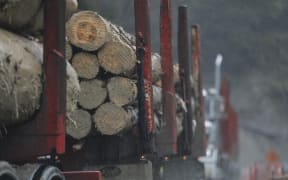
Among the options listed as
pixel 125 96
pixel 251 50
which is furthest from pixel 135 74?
pixel 251 50

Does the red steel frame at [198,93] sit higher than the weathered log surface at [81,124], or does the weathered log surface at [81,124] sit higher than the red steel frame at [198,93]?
the red steel frame at [198,93]

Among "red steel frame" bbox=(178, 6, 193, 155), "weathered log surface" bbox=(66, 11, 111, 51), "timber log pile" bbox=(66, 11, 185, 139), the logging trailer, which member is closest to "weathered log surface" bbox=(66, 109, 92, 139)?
"timber log pile" bbox=(66, 11, 185, 139)

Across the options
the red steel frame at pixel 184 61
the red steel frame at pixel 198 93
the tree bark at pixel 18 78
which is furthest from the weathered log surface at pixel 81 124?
the red steel frame at pixel 198 93

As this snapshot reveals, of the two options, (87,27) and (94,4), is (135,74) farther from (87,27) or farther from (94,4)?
(94,4)

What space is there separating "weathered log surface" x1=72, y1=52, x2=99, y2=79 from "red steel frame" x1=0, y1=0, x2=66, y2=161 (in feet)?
8.21

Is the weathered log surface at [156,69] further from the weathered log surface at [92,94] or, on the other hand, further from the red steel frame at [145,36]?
the weathered log surface at [92,94]

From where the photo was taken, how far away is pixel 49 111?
20.2 feet

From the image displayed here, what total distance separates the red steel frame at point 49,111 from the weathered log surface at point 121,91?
268cm

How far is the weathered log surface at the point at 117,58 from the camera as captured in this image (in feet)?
29.6

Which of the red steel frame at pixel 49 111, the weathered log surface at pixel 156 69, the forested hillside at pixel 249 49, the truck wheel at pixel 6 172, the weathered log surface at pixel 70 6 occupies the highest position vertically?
the forested hillside at pixel 249 49

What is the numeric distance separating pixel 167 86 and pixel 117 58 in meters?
1.86

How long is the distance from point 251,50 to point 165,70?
63.2ft

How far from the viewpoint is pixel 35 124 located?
6141mm

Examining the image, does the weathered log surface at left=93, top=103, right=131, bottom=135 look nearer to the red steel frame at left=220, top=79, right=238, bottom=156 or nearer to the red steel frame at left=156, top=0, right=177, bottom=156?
the red steel frame at left=156, top=0, right=177, bottom=156
